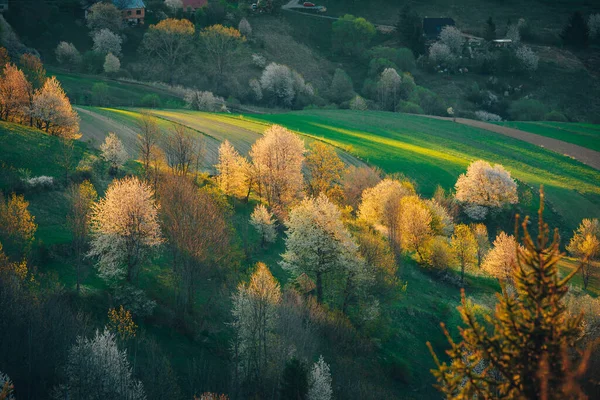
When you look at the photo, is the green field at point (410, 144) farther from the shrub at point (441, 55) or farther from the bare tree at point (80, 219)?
the shrub at point (441, 55)

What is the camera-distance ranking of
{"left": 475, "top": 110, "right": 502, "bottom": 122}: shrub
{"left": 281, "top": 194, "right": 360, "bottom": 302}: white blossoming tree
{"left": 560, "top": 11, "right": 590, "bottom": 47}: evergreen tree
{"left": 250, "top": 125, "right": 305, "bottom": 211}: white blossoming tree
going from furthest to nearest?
{"left": 560, "top": 11, "right": 590, "bottom": 47}: evergreen tree
{"left": 475, "top": 110, "right": 502, "bottom": 122}: shrub
{"left": 250, "top": 125, "right": 305, "bottom": 211}: white blossoming tree
{"left": 281, "top": 194, "right": 360, "bottom": 302}: white blossoming tree

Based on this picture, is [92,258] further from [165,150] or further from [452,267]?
[452,267]

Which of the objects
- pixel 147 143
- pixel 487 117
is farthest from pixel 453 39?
pixel 147 143

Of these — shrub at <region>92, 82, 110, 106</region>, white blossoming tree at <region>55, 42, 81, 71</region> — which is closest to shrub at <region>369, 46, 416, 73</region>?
white blossoming tree at <region>55, 42, 81, 71</region>

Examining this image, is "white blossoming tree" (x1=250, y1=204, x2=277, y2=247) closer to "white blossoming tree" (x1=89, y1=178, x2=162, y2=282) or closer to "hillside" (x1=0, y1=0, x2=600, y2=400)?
"hillside" (x1=0, y1=0, x2=600, y2=400)

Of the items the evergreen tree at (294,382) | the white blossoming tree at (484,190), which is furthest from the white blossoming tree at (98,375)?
the white blossoming tree at (484,190)

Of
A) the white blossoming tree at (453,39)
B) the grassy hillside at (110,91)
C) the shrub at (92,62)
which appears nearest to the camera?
the grassy hillside at (110,91)

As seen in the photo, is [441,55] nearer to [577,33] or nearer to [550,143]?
[577,33]

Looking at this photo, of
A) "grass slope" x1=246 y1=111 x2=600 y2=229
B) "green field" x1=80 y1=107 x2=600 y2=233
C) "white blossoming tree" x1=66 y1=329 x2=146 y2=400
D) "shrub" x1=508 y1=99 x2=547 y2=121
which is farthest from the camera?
Answer: "shrub" x1=508 y1=99 x2=547 y2=121
